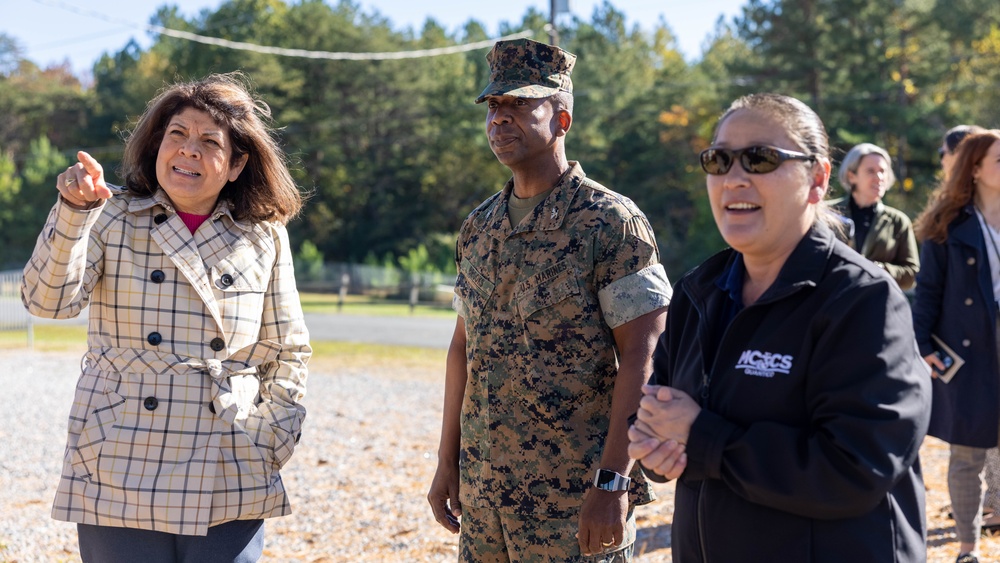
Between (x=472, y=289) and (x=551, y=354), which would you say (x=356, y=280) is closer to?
(x=472, y=289)

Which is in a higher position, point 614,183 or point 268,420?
point 614,183

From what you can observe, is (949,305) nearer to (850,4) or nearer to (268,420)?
(268,420)

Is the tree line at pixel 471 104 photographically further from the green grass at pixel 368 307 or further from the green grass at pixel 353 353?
the green grass at pixel 353 353

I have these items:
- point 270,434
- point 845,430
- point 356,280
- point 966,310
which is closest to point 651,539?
point 966,310

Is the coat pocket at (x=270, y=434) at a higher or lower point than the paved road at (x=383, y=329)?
higher

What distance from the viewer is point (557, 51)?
3.41m

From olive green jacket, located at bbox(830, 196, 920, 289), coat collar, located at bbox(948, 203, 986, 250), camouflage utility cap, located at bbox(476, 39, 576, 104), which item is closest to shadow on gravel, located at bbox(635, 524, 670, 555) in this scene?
olive green jacket, located at bbox(830, 196, 920, 289)

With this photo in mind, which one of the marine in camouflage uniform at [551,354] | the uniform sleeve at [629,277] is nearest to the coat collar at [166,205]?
the marine in camouflage uniform at [551,354]

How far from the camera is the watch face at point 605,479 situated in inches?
117

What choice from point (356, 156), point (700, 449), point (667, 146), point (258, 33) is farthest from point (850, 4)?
point (700, 449)

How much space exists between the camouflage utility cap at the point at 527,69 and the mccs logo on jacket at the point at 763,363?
1.39m

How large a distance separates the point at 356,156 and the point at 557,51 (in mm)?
59272

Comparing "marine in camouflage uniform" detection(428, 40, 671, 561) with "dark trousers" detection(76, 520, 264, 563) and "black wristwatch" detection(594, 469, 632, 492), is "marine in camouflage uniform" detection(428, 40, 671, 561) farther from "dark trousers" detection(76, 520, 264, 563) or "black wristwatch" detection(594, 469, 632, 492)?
"dark trousers" detection(76, 520, 264, 563)

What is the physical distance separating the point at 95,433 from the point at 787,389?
81.6 inches
